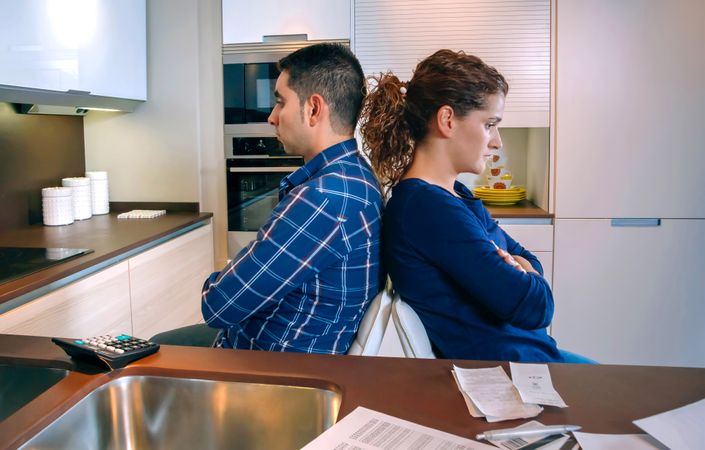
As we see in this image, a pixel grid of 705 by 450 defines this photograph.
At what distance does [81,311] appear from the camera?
2047mm

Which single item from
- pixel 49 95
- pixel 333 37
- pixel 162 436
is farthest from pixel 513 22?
pixel 162 436

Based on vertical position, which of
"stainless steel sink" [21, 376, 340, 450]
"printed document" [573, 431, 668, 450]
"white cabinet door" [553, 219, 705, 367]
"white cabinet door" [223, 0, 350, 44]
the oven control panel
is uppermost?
"white cabinet door" [223, 0, 350, 44]

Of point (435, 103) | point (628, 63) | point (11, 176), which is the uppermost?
point (628, 63)

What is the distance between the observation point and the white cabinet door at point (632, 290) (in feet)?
9.78

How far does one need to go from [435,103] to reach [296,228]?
0.46 m

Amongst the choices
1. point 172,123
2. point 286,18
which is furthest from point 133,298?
point 286,18

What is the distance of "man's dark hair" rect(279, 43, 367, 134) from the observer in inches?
58.3

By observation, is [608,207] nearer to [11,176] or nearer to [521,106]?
[521,106]

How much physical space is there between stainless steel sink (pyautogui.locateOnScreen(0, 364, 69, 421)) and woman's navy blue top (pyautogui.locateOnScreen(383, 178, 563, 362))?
29.2 inches

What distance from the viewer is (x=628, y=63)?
2.91m

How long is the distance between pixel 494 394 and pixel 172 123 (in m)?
2.74

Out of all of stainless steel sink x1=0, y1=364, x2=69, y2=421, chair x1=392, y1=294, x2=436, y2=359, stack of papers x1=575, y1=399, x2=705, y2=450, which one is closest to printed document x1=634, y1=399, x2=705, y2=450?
stack of papers x1=575, y1=399, x2=705, y2=450

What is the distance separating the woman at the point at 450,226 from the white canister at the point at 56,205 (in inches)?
68.6

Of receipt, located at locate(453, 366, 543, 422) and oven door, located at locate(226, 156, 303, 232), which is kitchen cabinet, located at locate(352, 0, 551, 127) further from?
receipt, located at locate(453, 366, 543, 422)
